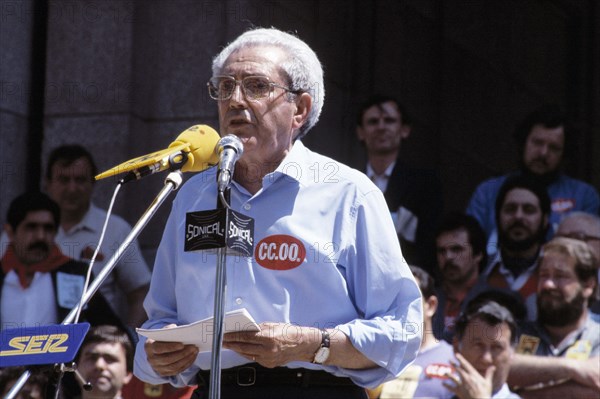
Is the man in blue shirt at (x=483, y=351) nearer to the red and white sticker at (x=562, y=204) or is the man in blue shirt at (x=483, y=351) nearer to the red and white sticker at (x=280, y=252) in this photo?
the red and white sticker at (x=562, y=204)

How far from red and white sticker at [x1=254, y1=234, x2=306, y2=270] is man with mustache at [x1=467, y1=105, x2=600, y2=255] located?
12.9 feet

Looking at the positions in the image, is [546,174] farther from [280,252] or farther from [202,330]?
[202,330]

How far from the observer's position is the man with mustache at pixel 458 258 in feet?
24.2

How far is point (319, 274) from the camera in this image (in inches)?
153

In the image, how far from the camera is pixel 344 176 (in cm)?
409

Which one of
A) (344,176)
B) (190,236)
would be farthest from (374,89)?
(190,236)

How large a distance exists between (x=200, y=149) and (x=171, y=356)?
625 mm

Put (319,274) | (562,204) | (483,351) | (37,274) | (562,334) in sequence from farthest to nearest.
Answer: (562,204)
(37,274)
(562,334)
(483,351)
(319,274)

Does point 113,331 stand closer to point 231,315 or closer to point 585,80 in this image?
point 231,315

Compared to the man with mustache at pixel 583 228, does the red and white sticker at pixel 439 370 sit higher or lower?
lower

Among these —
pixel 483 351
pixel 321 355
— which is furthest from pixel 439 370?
pixel 321 355

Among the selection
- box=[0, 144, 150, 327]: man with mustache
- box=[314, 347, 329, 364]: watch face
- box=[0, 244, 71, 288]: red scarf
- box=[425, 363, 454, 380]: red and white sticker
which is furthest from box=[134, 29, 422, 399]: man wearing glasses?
box=[0, 144, 150, 327]: man with mustache

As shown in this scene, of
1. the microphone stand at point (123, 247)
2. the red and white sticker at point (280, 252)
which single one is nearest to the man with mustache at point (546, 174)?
the red and white sticker at point (280, 252)

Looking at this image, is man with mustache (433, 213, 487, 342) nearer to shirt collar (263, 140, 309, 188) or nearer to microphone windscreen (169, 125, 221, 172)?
shirt collar (263, 140, 309, 188)
